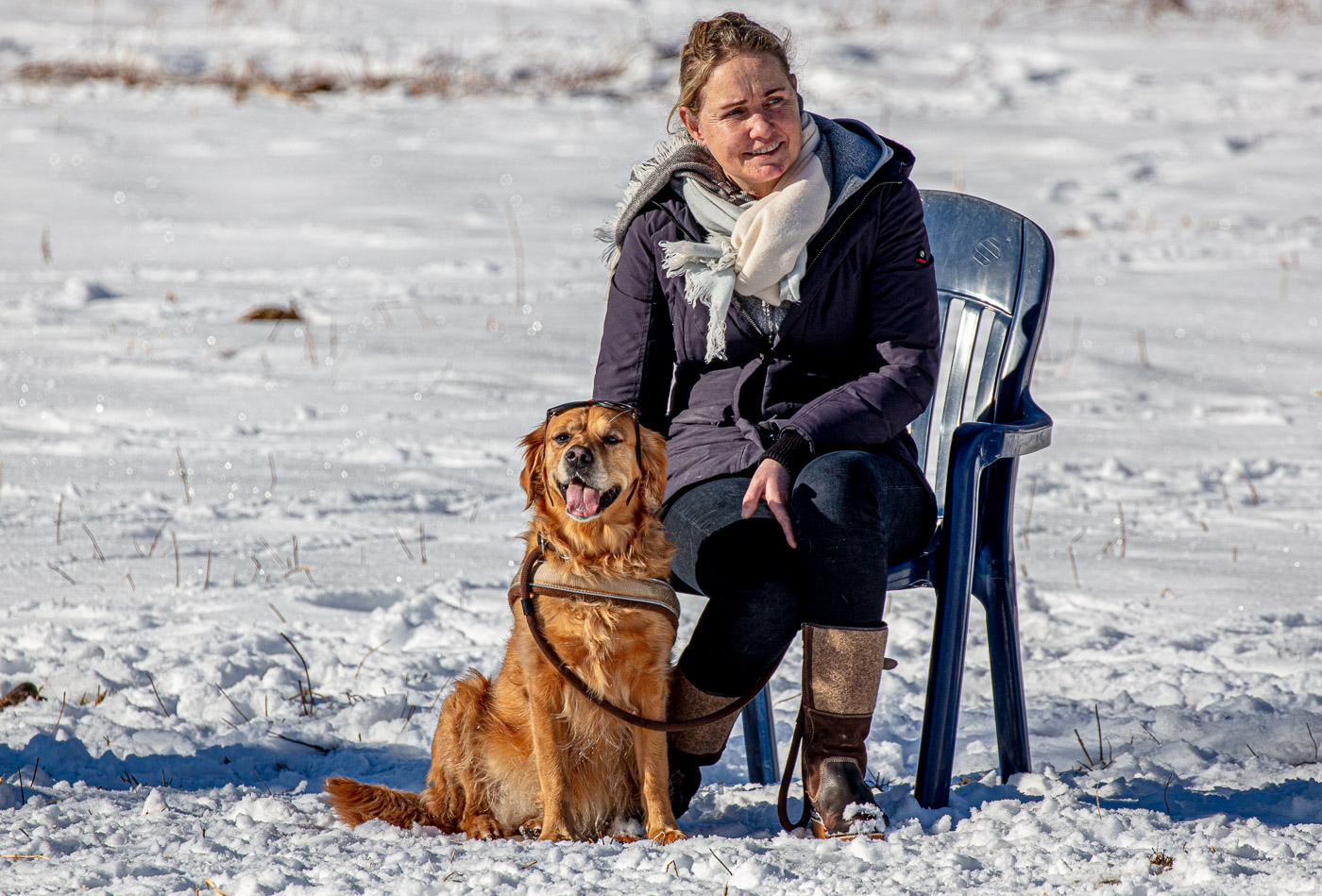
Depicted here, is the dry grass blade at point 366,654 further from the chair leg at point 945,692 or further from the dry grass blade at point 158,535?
the chair leg at point 945,692

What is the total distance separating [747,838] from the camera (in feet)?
7.91

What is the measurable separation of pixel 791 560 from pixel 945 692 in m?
0.48

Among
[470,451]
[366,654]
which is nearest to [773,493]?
[366,654]

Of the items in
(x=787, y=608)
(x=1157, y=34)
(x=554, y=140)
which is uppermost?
(x=1157, y=34)

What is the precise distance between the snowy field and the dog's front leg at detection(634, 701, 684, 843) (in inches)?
3.3

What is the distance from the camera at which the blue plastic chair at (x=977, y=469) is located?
257 centimetres

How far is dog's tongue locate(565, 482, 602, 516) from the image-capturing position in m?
2.37

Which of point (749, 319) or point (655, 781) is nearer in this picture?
point (655, 781)

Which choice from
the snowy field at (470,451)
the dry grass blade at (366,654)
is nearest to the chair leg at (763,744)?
the snowy field at (470,451)

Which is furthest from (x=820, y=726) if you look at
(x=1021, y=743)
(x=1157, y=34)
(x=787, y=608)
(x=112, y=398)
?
(x=1157, y=34)

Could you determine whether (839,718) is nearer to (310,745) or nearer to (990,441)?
(990,441)

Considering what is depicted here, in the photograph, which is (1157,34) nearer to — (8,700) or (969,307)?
(969,307)

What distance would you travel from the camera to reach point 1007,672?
108 inches

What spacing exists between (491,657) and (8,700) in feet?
4.26
